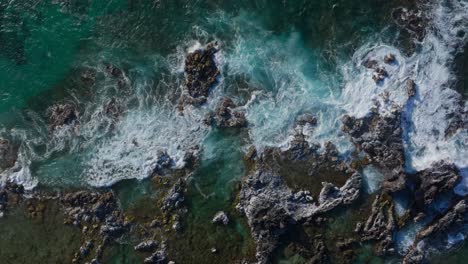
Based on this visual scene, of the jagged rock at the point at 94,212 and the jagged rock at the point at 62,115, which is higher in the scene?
the jagged rock at the point at 62,115

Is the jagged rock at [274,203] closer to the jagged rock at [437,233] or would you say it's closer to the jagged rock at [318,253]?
the jagged rock at [318,253]

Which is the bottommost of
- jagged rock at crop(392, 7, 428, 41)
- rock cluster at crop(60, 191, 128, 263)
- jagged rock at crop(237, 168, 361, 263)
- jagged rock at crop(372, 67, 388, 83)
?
rock cluster at crop(60, 191, 128, 263)

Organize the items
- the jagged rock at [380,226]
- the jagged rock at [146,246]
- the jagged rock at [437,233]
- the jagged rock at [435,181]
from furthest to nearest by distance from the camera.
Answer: the jagged rock at [146,246] < the jagged rock at [380,226] < the jagged rock at [437,233] < the jagged rock at [435,181]

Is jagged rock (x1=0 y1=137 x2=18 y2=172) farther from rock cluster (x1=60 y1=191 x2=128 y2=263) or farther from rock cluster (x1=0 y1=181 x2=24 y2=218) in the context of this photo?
rock cluster (x1=60 y1=191 x2=128 y2=263)

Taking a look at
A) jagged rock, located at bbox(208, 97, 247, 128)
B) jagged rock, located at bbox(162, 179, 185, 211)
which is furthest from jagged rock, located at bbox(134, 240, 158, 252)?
jagged rock, located at bbox(208, 97, 247, 128)

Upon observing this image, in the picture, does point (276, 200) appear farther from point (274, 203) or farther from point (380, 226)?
point (380, 226)

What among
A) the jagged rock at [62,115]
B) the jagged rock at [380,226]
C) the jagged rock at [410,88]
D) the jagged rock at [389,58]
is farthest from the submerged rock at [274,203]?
the jagged rock at [62,115]

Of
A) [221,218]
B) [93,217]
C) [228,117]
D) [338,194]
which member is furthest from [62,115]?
[338,194]

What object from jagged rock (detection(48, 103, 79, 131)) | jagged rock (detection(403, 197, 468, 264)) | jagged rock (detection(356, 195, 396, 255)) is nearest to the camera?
jagged rock (detection(403, 197, 468, 264))
